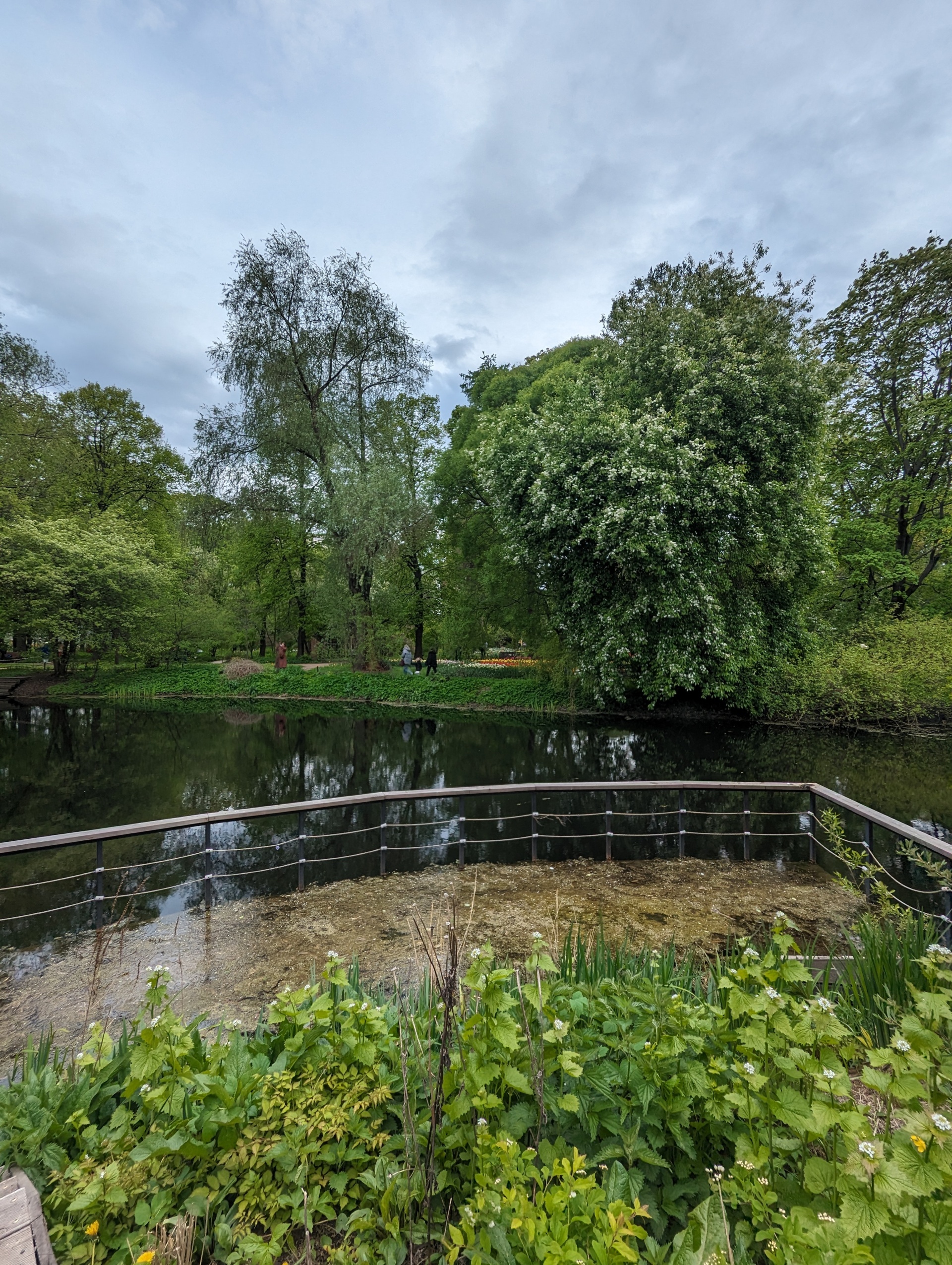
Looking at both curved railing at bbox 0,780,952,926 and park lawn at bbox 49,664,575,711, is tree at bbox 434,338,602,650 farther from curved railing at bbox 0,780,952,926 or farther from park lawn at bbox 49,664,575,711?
curved railing at bbox 0,780,952,926

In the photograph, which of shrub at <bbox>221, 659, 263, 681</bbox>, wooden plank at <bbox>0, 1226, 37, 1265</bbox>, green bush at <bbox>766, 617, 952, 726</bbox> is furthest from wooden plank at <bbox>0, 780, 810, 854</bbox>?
shrub at <bbox>221, 659, 263, 681</bbox>

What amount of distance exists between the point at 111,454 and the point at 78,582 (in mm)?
10461

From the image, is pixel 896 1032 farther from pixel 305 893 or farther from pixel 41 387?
pixel 41 387

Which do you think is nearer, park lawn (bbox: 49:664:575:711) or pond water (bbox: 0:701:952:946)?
pond water (bbox: 0:701:952:946)

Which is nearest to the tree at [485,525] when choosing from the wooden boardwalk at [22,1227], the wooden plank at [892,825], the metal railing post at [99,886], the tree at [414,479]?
the tree at [414,479]

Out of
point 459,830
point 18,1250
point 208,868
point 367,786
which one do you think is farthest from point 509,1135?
point 367,786

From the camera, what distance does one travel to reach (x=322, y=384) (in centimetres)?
2481

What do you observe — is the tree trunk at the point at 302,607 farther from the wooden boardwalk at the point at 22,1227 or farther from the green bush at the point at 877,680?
the wooden boardwalk at the point at 22,1227

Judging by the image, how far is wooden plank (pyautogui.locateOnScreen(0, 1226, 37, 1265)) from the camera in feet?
4.46

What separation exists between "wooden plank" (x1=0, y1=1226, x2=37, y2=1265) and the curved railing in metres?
1.18

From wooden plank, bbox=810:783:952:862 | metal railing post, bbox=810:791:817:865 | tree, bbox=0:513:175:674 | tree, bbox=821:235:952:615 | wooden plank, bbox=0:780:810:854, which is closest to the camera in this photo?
wooden plank, bbox=810:783:952:862

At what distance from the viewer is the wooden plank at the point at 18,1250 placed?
136 centimetres

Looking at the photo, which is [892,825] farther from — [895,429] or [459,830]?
[895,429]

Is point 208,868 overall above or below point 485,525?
below
